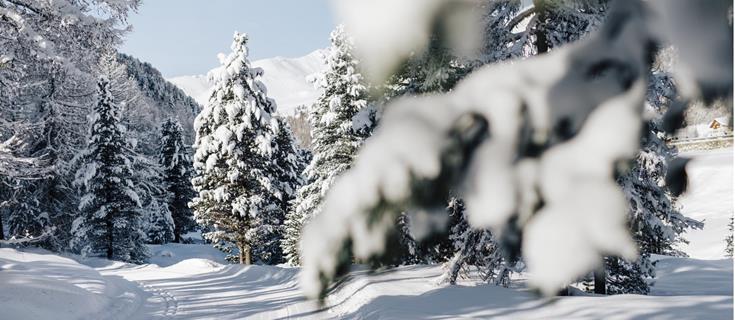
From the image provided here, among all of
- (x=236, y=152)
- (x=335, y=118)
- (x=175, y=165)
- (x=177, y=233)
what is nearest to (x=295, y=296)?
(x=335, y=118)

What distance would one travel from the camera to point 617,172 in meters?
0.66

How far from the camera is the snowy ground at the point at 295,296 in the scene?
272 inches

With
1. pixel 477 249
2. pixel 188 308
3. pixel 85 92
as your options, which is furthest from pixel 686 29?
pixel 188 308

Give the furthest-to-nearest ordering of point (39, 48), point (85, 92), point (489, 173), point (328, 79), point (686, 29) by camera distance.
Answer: point (328, 79) → point (85, 92) → point (39, 48) → point (489, 173) → point (686, 29)

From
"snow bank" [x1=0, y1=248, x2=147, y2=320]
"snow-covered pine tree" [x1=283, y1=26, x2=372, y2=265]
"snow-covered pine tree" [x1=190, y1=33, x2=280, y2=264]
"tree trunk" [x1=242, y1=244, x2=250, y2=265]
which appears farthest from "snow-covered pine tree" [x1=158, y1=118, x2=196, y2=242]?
"snow-covered pine tree" [x1=283, y1=26, x2=372, y2=265]

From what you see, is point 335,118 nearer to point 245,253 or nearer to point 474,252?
point 474,252

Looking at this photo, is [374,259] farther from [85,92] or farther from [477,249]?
[85,92]

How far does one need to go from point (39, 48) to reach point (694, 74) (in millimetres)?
9284

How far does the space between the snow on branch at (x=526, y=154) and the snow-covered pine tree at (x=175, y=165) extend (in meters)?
39.6

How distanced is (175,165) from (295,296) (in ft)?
98.3

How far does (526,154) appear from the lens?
72 cm

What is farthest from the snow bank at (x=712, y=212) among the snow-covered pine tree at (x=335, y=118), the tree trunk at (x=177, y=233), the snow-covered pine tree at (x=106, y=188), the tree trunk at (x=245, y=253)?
the tree trunk at (x=177, y=233)

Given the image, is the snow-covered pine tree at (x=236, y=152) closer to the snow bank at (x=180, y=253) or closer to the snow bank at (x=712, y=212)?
the snow bank at (x=180, y=253)

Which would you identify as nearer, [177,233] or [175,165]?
[175,165]
